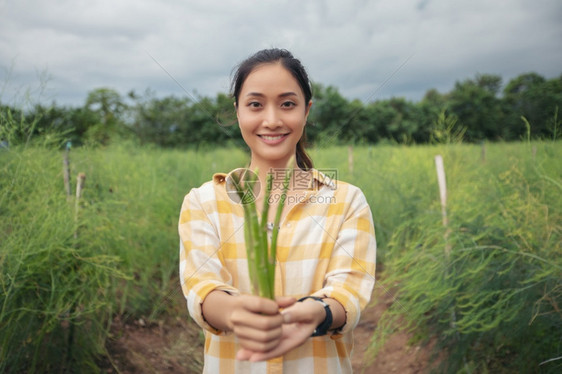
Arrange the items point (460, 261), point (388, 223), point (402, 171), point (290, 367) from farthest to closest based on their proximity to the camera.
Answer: point (402, 171) → point (388, 223) → point (460, 261) → point (290, 367)

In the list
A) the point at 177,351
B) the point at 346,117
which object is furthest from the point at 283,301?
the point at 346,117

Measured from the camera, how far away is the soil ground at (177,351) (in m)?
2.46

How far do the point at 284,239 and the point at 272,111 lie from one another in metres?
0.27

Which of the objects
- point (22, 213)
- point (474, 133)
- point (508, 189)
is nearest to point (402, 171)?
point (508, 189)

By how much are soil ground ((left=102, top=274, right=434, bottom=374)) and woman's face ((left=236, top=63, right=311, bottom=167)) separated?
1.89m

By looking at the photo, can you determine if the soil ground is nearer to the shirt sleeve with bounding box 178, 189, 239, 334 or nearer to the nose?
the shirt sleeve with bounding box 178, 189, 239, 334

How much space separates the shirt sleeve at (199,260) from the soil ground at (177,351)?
1.73 metres

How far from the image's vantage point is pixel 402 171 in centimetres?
417

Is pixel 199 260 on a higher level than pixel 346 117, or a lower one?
lower

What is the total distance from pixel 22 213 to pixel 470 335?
2.21 metres

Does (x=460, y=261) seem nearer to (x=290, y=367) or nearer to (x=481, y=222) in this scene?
(x=481, y=222)

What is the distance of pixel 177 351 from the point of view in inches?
107

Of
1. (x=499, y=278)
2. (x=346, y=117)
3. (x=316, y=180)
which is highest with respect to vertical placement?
(x=346, y=117)

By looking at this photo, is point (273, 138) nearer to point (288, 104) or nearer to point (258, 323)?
point (288, 104)
